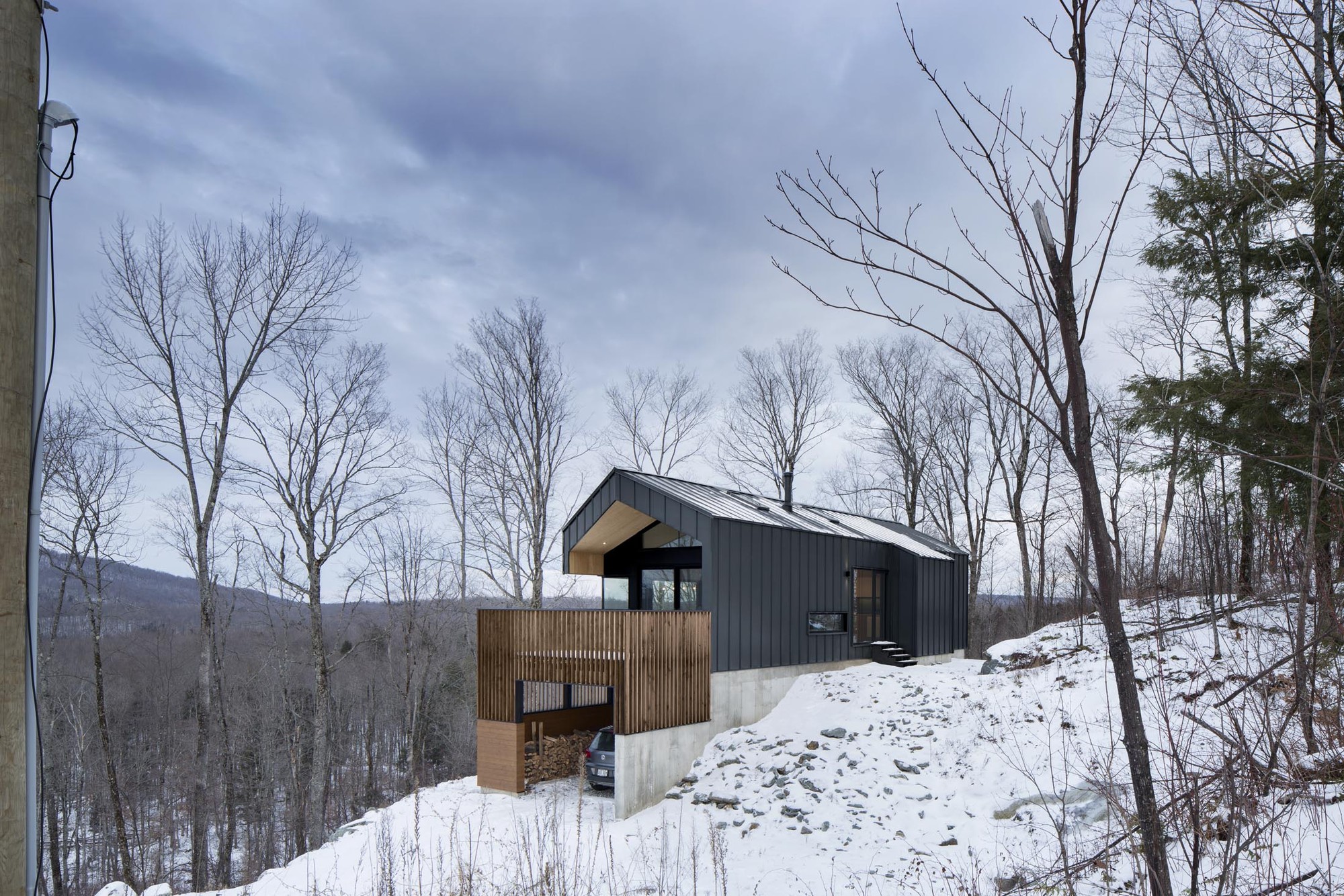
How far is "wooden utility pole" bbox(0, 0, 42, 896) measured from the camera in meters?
2.15

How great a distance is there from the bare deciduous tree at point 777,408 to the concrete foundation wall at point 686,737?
43.8 feet

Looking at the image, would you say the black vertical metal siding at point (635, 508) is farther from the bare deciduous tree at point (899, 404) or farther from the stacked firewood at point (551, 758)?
the bare deciduous tree at point (899, 404)

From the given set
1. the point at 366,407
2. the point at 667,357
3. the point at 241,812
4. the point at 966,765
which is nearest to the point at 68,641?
the point at 241,812

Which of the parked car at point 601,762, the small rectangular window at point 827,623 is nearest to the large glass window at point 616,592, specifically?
the small rectangular window at point 827,623

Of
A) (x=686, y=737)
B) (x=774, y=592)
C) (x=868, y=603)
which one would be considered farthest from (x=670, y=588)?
(x=868, y=603)

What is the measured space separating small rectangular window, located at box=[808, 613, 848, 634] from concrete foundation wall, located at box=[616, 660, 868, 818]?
73 cm

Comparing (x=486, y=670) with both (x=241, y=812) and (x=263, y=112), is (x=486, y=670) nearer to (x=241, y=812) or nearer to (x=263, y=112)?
(x=263, y=112)

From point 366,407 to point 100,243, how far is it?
632cm

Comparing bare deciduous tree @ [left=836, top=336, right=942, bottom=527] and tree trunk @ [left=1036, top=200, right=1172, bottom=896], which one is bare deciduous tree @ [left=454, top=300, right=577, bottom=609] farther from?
tree trunk @ [left=1036, top=200, right=1172, bottom=896]

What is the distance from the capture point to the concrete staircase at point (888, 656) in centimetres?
1616

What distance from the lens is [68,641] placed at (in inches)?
934

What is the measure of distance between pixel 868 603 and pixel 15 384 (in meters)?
15.9

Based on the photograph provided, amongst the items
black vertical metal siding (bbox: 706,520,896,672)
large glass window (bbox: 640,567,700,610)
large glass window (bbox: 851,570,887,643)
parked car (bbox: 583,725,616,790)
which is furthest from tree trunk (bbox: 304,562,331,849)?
large glass window (bbox: 851,570,887,643)

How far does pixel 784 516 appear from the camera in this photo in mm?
15539
